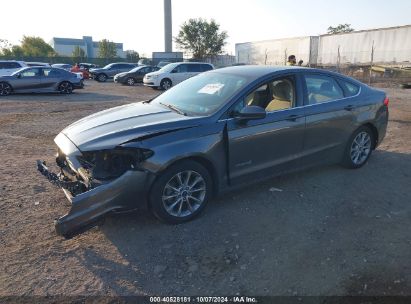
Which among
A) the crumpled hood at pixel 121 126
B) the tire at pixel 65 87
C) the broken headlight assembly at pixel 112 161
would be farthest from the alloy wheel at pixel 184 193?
the tire at pixel 65 87

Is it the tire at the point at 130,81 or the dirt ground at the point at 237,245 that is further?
the tire at the point at 130,81

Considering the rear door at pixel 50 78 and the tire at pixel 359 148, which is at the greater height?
the rear door at pixel 50 78

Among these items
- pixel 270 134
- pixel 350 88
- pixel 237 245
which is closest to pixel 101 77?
pixel 350 88

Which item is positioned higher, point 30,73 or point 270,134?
point 30,73

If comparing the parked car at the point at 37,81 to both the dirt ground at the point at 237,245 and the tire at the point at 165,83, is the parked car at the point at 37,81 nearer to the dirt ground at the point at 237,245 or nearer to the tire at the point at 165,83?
the tire at the point at 165,83

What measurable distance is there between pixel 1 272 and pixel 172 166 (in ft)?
5.93

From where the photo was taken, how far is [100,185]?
11.5 feet

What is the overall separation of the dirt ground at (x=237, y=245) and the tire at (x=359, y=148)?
26cm

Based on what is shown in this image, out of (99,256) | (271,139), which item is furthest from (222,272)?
(271,139)

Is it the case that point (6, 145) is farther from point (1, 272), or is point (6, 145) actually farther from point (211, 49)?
point (211, 49)

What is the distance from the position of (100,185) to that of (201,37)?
64186 millimetres

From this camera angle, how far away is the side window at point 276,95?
471 cm

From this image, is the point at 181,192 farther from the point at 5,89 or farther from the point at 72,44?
the point at 72,44

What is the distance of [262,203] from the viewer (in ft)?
14.9
